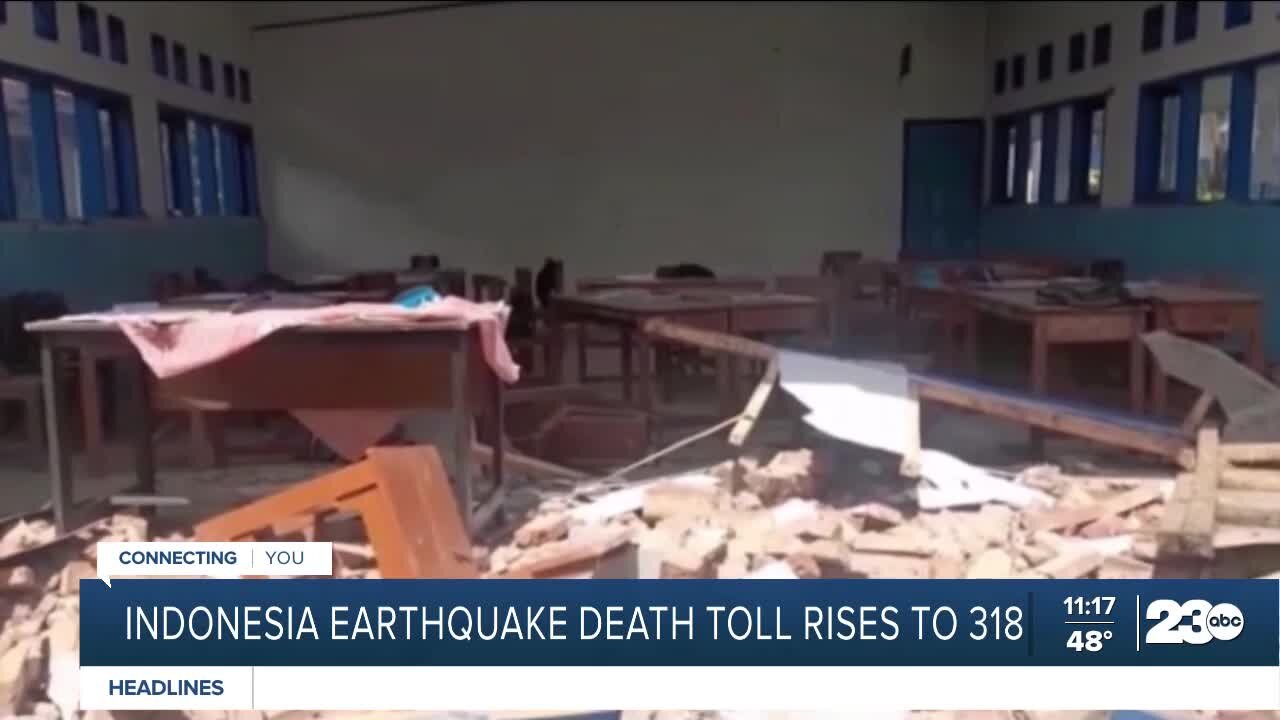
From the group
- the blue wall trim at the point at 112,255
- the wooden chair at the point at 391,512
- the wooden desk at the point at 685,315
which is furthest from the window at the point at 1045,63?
the wooden chair at the point at 391,512

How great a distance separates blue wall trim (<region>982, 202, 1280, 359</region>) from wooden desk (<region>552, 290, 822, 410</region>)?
2.14 m

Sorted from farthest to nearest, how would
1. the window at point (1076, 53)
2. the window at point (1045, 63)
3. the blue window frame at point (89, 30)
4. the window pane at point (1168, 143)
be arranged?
the window at point (1045, 63)
the window at point (1076, 53)
the window pane at point (1168, 143)
the blue window frame at point (89, 30)

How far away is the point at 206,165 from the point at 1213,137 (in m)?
8.27

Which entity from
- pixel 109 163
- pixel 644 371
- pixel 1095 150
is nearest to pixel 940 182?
pixel 1095 150

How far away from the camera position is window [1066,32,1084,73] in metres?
9.94

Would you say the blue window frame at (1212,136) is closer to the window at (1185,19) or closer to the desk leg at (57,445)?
the window at (1185,19)

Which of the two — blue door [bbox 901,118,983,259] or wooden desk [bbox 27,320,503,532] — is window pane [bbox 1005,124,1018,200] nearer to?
blue door [bbox 901,118,983,259]

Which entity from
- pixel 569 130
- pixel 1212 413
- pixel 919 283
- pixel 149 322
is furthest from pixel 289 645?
pixel 569 130

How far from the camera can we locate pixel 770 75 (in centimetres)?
1220

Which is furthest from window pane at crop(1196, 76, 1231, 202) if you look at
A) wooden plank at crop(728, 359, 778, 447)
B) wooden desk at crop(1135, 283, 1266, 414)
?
wooden plank at crop(728, 359, 778, 447)

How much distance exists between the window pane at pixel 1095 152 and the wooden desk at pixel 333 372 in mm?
6714

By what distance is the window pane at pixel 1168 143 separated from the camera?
8.21 m

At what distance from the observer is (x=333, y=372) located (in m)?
4.15

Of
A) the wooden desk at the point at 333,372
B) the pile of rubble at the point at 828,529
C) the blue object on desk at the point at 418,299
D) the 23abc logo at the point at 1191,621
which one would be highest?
the blue object on desk at the point at 418,299
